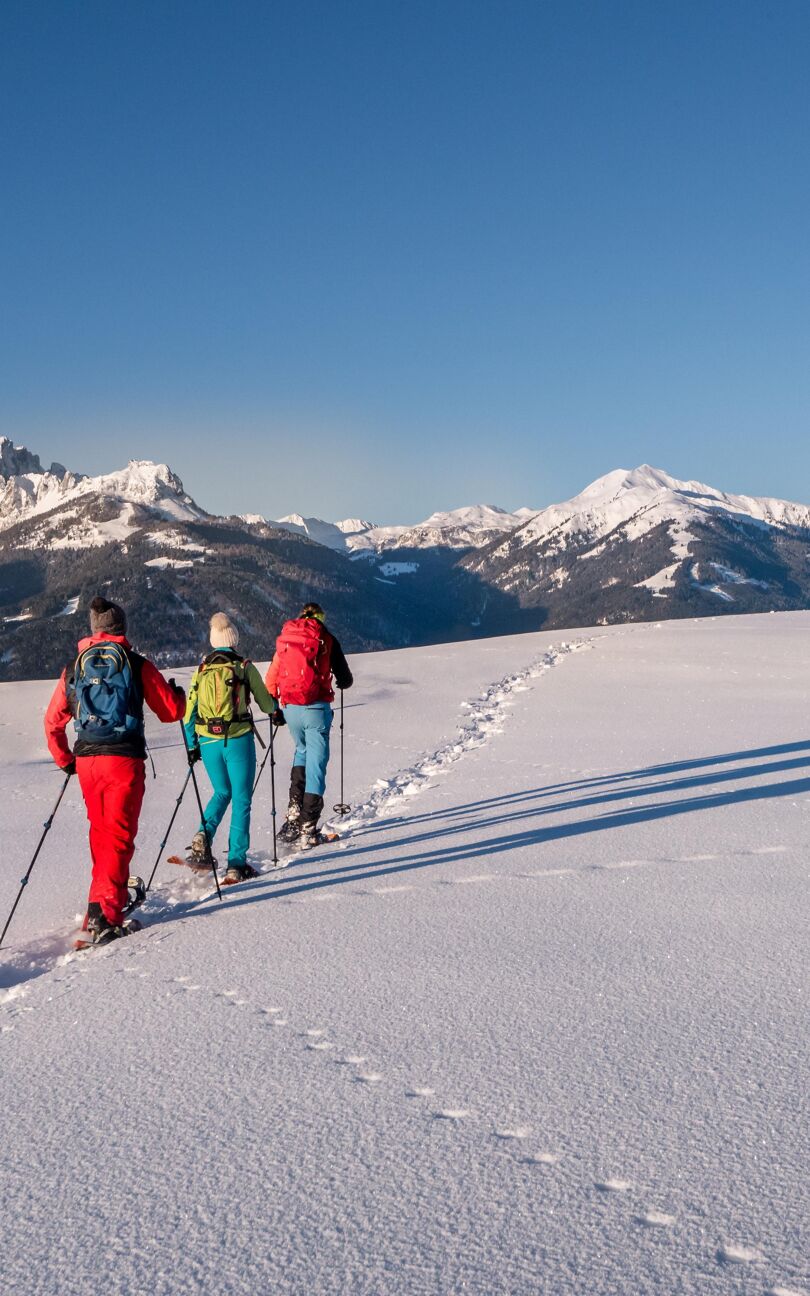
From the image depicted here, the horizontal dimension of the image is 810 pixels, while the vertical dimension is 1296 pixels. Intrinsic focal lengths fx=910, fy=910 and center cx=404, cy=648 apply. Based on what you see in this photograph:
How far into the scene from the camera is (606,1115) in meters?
3.35

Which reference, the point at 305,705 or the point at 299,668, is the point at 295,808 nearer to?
the point at 305,705

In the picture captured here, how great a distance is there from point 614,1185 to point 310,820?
664cm

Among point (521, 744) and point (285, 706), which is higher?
point (285, 706)

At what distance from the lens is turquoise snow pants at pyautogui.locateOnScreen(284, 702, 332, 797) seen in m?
9.51

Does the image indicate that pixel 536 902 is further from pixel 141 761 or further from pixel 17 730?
pixel 17 730

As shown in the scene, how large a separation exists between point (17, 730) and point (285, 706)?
34.9 feet

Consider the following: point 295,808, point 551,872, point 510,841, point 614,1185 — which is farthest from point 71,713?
point 614,1185

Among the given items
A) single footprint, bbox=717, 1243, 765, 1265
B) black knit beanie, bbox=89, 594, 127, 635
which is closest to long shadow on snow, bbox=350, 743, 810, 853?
black knit beanie, bbox=89, 594, 127, 635

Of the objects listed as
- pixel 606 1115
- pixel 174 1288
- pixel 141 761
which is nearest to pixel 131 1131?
pixel 174 1288

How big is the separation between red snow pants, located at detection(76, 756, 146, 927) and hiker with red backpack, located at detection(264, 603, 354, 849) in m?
2.98

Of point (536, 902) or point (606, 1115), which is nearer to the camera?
point (606, 1115)

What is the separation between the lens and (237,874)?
798 centimetres

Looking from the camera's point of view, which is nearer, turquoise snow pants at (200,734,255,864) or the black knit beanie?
the black knit beanie

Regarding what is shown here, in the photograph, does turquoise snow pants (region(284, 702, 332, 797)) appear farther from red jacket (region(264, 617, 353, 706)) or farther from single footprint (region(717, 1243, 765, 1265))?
single footprint (region(717, 1243, 765, 1265))
